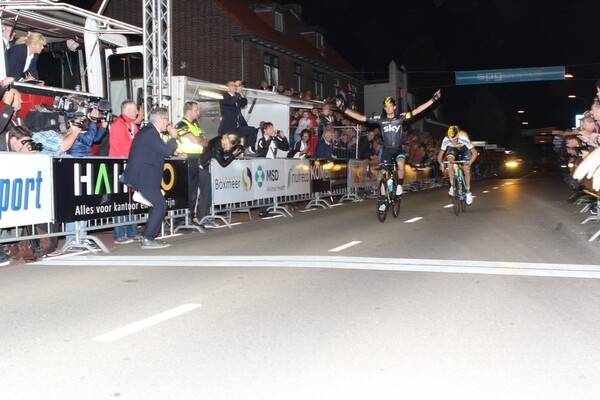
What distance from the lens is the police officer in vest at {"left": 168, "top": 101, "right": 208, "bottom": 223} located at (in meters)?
13.6

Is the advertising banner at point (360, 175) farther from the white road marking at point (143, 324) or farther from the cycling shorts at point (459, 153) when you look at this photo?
the white road marking at point (143, 324)

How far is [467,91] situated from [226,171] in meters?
94.7

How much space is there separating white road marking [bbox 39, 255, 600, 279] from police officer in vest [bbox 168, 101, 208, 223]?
12.2 feet

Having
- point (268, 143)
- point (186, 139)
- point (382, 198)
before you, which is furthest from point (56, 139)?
point (268, 143)

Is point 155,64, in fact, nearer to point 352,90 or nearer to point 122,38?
point 122,38

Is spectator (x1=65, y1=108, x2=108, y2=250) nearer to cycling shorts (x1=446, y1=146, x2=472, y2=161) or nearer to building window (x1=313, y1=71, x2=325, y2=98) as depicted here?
cycling shorts (x1=446, y1=146, x2=472, y2=161)

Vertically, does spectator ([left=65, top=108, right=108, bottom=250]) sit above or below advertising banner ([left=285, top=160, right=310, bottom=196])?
above

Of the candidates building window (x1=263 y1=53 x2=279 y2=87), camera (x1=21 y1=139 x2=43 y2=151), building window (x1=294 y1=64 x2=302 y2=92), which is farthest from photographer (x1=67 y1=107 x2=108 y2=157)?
building window (x1=294 y1=64 x2=302 y2=92)

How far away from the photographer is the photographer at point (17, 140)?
10180 millimetres

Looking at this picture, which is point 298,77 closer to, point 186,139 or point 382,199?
point 382,199

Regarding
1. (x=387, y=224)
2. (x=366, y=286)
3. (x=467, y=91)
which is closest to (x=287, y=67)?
(x=387, y=224)

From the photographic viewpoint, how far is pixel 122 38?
1650 cm

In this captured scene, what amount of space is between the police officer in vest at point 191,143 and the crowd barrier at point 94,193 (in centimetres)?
27

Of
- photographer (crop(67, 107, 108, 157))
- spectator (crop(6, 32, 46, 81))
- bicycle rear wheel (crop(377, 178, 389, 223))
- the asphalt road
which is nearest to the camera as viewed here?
the asphalt road
